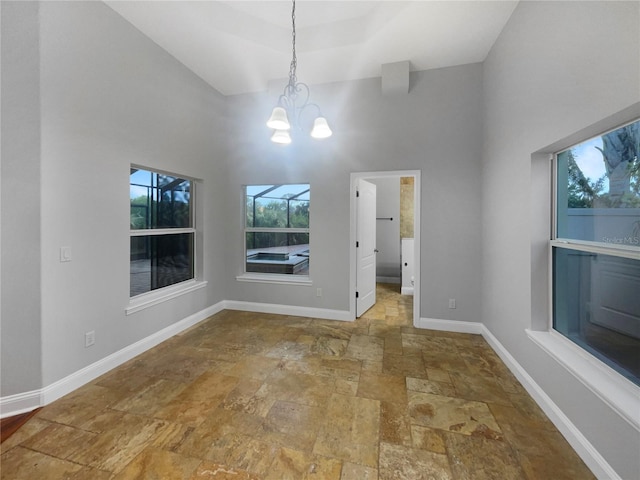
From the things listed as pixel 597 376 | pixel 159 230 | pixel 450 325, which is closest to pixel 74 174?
pixel 159 230

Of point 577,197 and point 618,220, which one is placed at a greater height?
point 577,197

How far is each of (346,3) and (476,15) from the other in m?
1.25

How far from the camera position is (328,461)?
4.90ft

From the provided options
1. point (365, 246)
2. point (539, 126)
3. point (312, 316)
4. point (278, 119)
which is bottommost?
point (312, 316)

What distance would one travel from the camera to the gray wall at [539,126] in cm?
130

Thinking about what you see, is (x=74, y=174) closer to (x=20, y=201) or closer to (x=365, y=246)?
(x=20, y=201)

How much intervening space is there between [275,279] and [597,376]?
11.1 feet

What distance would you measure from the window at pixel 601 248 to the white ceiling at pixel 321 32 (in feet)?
5.65

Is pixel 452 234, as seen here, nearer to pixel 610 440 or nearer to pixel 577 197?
pixel 577 197

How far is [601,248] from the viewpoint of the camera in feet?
5.13

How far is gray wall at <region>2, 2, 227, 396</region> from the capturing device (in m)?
1.86

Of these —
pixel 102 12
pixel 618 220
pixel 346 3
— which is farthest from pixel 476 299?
pixel 102 12

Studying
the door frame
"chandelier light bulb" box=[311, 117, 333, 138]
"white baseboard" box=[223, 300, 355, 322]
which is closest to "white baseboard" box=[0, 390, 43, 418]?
"white baseboard" box=[223, 300, 355, 322]

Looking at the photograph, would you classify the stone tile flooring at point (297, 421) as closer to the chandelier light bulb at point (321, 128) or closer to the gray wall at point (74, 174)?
the gray wall at point (74, 174)
